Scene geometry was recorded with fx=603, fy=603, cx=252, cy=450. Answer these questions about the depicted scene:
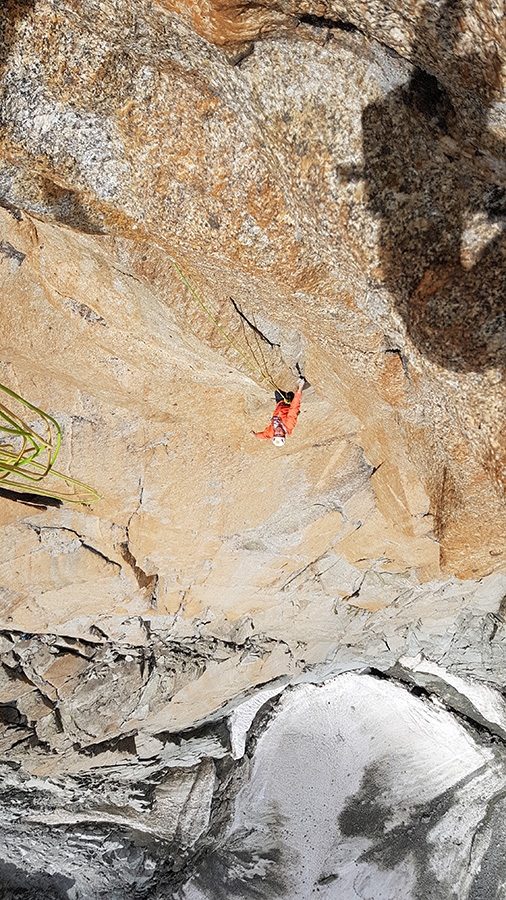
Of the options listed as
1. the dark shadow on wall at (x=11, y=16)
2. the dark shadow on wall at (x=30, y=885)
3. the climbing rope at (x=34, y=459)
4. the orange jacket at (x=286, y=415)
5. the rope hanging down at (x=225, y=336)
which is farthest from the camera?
the dark shadow on wall at (x=30, y=885)

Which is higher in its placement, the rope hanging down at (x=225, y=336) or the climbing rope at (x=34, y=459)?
the rope hanging down at (x=225, y=336)

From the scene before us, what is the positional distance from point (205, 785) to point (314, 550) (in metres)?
3.03

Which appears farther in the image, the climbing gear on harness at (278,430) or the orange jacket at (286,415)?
the orange jacket at (286,415)

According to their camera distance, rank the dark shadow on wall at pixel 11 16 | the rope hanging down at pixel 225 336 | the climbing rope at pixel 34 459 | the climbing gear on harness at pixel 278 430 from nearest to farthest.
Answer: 1. the dark shadow on wall at pixel 11 16
2. the rope hanging down at pixel 225 336
3. the climbing rope at pixel 34 459
4. the climbing gear on harness at pixel 278 430

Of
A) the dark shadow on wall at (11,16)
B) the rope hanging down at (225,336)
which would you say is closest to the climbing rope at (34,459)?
the rope hanging down at (225,336)

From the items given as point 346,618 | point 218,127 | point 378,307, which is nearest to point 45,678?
point 346,618

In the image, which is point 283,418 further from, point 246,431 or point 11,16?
point 11,16

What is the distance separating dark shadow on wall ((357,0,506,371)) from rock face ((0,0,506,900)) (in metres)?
0.01

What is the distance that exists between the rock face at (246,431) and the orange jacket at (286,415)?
0.72ft

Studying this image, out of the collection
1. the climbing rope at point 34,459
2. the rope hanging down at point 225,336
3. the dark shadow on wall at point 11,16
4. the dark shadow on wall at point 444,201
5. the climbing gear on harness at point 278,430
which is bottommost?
the climbing rope at point 34,459

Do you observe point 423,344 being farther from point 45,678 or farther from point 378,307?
point 45,678

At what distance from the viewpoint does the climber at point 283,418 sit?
4141 mm

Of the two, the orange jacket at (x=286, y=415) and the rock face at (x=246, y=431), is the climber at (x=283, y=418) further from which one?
the rock face at (x=246, y=431)

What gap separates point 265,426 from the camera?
177 inches
